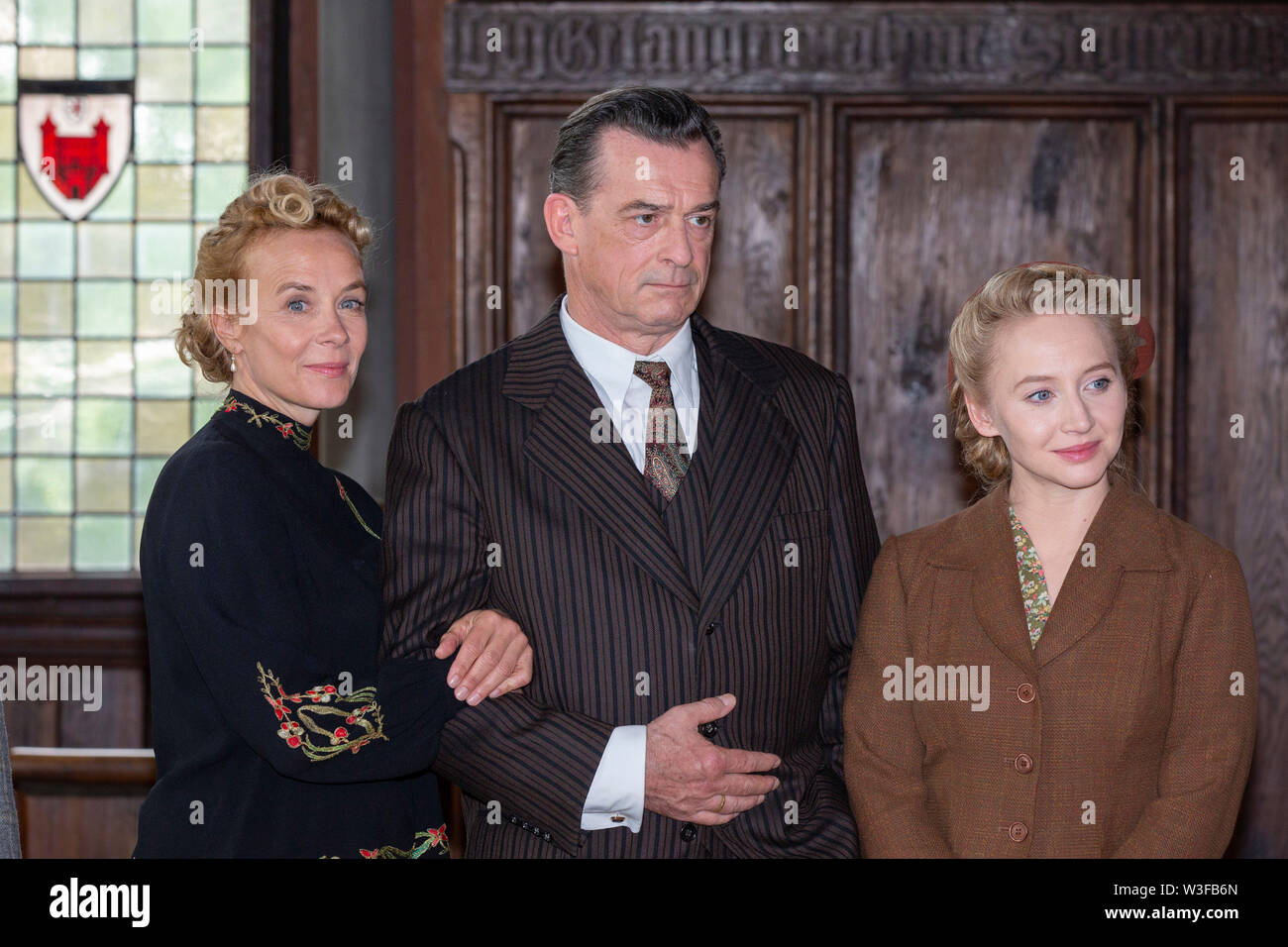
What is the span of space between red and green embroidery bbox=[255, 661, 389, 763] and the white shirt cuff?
32 centimetres

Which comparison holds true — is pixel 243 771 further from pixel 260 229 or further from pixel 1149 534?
pixel 1149 534

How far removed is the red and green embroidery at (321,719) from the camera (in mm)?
1866

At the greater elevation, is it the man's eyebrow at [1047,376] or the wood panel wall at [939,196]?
the wood panel wall at [939,196]

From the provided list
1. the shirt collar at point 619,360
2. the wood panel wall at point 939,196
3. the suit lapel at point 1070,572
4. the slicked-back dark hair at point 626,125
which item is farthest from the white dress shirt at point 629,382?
the wood panel wall at point 939,196

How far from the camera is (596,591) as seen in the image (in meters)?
1.96

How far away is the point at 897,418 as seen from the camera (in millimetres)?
4070

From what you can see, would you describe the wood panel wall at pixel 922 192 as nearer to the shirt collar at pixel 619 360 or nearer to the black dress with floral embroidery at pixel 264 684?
the shirt collar at pixel 619 360

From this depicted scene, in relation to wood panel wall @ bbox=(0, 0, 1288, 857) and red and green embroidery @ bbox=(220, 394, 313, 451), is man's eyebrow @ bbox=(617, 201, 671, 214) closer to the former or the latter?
red and green embroidery @ bbox=(220, 394, 313, 451)

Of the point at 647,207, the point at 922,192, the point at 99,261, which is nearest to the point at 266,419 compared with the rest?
the point at 647,207

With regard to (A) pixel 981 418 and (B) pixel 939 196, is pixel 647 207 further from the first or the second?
(B) pixel 939 196

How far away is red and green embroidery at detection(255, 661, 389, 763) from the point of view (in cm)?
187

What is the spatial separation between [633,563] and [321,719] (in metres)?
0.50

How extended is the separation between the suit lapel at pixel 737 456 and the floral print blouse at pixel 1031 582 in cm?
37

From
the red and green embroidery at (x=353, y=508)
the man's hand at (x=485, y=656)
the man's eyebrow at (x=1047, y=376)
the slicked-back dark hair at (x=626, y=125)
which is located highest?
the slicked-back dark hair at (x=626, y=125)
